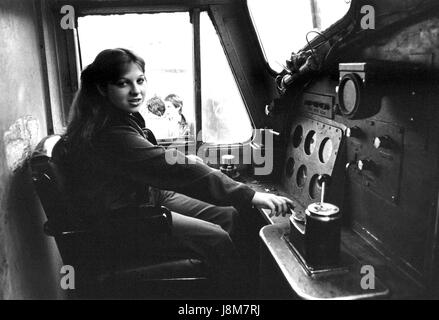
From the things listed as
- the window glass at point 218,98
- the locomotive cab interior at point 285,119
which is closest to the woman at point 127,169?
A: the locomotive cab interior at point 285,119

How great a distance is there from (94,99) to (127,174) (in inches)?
19.2

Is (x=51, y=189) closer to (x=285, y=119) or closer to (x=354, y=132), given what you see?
(x=354, y=132)

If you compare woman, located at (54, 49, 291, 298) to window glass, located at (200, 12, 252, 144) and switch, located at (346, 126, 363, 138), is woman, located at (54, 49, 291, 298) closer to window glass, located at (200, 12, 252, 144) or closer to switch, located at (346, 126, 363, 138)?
switch, located at (346, 126, 363, 138)

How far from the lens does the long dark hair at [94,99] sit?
6.42ft

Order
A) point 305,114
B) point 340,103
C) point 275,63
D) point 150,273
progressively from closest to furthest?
point 340,103
point 150,273
point 305,114
point 275,63

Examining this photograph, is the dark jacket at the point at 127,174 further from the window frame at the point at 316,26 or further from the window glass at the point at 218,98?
the window glass at the point at 218,98

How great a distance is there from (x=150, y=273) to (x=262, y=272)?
22.9 inches

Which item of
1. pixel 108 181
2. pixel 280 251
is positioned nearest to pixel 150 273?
pixel 108 181

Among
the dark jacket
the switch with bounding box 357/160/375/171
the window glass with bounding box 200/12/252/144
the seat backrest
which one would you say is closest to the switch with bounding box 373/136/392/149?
the switch with bounding box 357/160/375/171

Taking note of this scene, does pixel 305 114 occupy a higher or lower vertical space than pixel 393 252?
higher

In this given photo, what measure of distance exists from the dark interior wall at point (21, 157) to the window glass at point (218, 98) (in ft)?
3.97

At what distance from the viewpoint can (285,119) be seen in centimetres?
279

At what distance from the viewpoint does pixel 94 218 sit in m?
1.88
